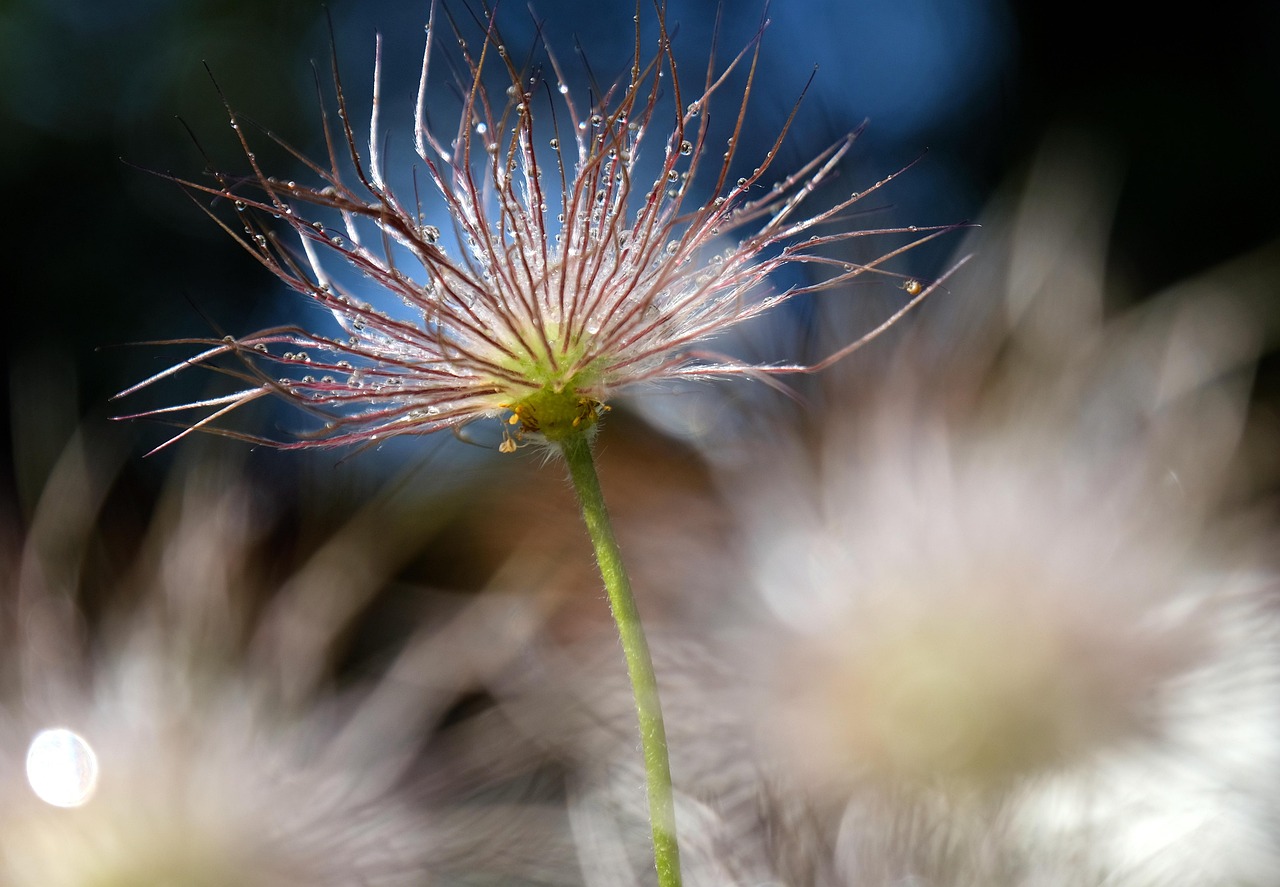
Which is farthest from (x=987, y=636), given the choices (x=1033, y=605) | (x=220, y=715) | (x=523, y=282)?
(x=220, y=715)

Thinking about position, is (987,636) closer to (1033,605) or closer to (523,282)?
(1033,605)

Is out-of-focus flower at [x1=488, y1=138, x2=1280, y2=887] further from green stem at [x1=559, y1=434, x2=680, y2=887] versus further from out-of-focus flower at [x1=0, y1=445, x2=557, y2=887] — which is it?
green stem at [x1=559, y1=434, x2=680, y2=887]

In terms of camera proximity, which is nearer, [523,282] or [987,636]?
[523,282]

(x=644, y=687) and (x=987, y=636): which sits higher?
(x=987, y=636)

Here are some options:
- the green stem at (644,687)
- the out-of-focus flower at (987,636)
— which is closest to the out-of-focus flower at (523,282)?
the green stem at (644,687)

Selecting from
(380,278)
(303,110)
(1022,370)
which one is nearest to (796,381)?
(1022,370)

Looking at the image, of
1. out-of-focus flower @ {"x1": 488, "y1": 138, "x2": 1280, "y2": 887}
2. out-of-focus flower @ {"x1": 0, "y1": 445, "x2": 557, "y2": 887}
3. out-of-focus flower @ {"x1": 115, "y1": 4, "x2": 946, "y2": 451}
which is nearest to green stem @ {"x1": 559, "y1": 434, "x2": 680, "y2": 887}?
out-of-focus flower @ {"x1": 115, "y1": 4, "x2": 946, "y2": 451}

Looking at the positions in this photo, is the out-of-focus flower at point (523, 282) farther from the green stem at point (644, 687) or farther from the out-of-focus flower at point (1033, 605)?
the out-of-focus flower at point (1033, 605)
